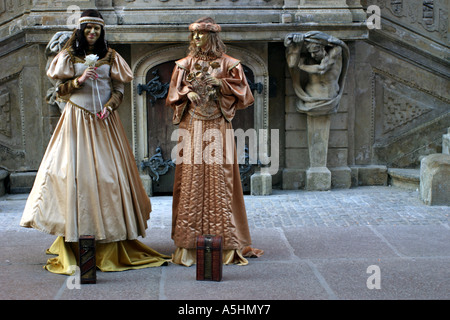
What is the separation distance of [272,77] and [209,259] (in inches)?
169

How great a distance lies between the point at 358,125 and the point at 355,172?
69 centimetres

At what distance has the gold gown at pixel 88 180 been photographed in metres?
4.73

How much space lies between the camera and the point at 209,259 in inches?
180

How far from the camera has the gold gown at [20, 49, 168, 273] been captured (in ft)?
15.5

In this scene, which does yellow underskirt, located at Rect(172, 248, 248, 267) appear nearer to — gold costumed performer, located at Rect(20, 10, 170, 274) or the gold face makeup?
gold costumed performer, located at Rect(20, 10, 170, 274)

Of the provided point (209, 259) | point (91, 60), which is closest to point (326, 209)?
point (209, 259)

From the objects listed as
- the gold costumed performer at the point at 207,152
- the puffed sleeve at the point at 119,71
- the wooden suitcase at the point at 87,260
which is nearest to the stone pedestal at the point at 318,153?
the gold costumed performer at the point at 207,152

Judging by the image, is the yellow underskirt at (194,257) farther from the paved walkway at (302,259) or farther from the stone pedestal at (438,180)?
the stone pedestal at (438,180)

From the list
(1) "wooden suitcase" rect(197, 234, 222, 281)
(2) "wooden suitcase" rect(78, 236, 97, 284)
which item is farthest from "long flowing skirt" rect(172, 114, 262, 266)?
(2) "wooden suitcase" rect(78, 236, 97, 284)

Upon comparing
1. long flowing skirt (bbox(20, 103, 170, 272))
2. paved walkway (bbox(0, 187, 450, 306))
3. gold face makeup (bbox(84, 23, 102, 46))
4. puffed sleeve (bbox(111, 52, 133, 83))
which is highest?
gold face makeup (bbox(84, 23, 102, 46))

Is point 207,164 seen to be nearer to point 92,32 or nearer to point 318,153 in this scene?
point 92,32

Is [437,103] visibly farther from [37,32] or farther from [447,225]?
[37,32]

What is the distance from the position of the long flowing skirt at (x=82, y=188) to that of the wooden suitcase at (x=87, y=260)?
19cm

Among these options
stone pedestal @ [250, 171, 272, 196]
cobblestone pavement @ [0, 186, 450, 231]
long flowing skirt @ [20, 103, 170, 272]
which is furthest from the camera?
stone pedestal @ [250, 171, 272, 196]
